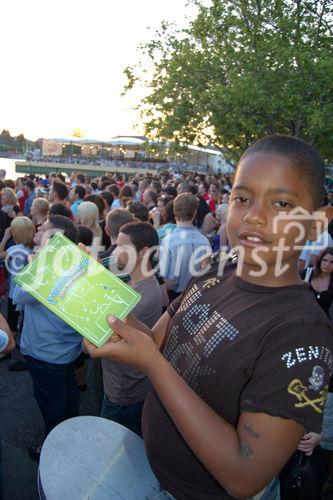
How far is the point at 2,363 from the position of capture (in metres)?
4.62

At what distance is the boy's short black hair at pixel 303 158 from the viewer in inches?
44.8

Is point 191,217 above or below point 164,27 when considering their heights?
below

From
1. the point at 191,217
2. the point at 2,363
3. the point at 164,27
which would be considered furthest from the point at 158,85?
the point at 2,363

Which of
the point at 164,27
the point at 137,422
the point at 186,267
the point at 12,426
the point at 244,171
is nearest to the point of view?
the point at 244,171

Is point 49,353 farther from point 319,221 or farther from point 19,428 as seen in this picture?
point 319,221

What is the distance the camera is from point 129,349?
1.08m

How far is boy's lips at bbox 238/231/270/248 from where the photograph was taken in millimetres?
1146

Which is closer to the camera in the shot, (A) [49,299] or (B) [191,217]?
(A) [49,299]

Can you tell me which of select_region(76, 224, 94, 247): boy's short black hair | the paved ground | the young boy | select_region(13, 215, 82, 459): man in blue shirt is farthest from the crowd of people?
select_region(76, 224, 94, 247): boy's short black hair

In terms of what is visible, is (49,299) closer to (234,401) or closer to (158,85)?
(234,401)

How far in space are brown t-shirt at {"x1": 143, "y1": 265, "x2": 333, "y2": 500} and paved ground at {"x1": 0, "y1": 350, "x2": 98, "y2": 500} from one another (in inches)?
82.7

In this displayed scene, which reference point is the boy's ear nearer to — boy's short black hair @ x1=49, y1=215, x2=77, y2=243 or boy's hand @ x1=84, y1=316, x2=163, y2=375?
boy's hand @ x1=84, y1=316, x2=163, y2=375

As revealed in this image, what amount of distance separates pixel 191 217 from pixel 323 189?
350cm

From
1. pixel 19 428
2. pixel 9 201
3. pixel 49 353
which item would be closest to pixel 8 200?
pixel 9 201
